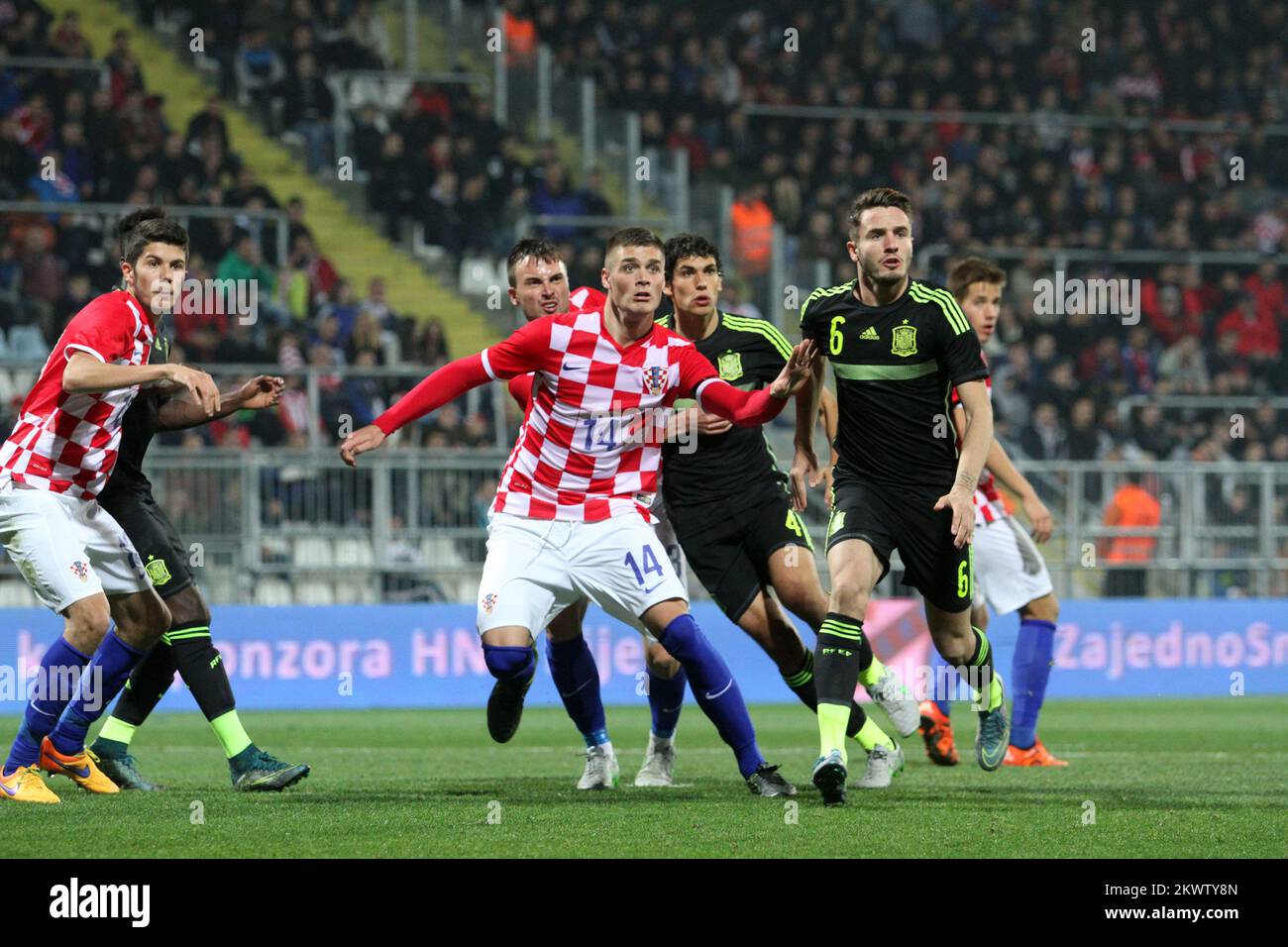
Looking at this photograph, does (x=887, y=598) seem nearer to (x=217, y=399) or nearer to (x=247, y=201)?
(x=247, y=201)

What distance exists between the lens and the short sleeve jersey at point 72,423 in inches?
275

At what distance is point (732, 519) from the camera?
8.04 metres

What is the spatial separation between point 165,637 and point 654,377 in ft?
7.58

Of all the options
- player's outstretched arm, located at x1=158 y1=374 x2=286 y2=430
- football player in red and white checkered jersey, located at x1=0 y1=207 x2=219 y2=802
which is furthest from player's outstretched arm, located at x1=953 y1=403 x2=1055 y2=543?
football player in red and white checkered jersey, located at x1=0 y1=207 x2=219 y2=802

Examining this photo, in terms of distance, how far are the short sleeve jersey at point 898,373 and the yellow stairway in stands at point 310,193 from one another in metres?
12.5

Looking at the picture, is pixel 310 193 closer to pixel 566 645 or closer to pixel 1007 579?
pixel 1007 579

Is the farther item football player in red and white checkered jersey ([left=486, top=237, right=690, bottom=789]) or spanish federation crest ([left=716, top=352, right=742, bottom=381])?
spanish federation crest ([left=716, top=352, right=742, bottom=381])

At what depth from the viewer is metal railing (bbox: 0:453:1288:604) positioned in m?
14.1

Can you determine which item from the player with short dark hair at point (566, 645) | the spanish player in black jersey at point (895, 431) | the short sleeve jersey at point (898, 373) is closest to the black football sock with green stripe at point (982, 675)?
the spanish player in black jersey at point (895, 431)

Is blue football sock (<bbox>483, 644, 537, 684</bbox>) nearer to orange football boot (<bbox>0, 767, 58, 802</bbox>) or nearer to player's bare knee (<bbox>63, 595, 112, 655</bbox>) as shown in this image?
player's bare knee (<bbox>63, 595, 112, 655</bbox>)

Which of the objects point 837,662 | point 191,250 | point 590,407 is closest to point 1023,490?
point 837,662

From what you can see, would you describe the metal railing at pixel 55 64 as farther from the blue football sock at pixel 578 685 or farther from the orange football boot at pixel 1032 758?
the orange football boot at pixel 1032 758

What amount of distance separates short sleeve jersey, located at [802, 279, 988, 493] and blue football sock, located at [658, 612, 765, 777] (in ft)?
3.41

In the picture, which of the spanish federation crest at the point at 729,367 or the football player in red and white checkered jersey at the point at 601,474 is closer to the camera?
the football player in red and white checkered jersey at the point at 601,474
